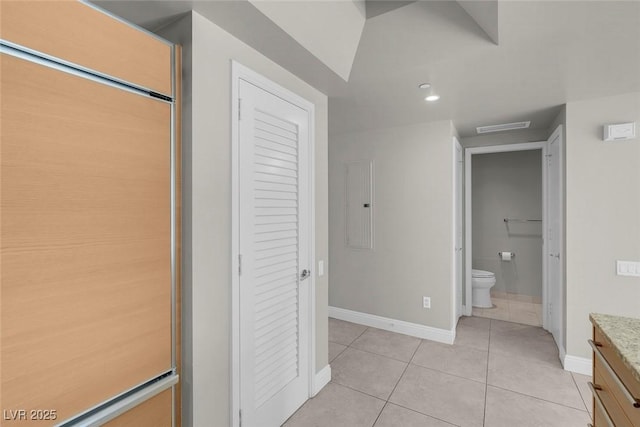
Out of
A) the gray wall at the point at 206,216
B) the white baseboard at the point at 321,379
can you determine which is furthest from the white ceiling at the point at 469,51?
the white baseboard at the point at 321,379

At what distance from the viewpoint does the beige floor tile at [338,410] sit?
6.72ft

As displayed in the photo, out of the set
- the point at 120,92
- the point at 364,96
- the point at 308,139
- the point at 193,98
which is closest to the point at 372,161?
the point at 364,96

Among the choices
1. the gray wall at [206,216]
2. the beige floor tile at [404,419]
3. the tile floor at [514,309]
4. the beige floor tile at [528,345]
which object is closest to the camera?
the gray wall at [206,216]

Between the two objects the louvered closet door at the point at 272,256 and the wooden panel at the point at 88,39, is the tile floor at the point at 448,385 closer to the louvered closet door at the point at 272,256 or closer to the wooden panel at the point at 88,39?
the louvered closet door at the point at 272,256

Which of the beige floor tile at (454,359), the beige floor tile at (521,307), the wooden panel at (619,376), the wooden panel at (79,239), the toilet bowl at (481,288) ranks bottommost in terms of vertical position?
the beige floor tile at (521,307)

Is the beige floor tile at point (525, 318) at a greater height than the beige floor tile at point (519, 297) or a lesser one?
lesser

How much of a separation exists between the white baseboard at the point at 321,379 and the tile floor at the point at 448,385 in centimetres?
4

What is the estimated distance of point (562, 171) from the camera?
112 inches

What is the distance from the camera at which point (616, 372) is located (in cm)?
120

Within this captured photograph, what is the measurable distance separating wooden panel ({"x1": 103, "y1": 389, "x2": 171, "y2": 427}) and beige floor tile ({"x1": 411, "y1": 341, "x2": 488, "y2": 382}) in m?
2.22

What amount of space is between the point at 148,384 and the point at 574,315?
10.8 ft

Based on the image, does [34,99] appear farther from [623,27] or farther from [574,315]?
[574,315]

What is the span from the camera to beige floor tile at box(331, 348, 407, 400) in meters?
2.47

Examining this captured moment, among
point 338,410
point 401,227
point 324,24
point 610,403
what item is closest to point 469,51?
point 324,24
